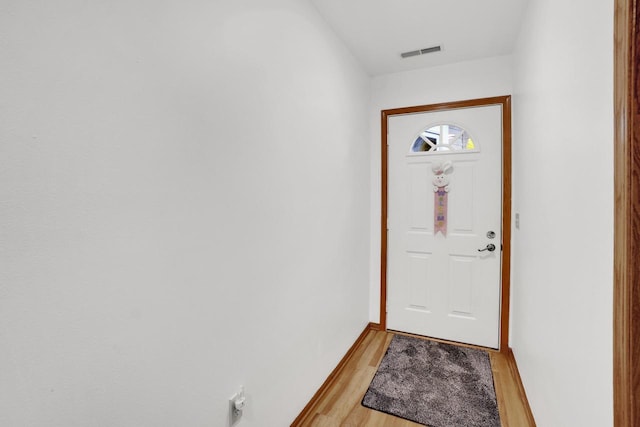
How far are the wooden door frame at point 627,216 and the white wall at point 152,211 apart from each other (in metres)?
1.17

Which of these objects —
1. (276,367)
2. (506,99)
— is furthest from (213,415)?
(506,99)

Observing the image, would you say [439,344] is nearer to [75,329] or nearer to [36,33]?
[75,329]

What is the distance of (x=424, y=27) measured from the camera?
2105mm

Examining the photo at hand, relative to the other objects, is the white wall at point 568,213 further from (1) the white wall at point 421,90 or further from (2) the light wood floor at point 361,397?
(1) the white wall at point 421,90

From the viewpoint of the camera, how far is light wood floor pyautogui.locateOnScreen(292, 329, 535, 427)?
1747 millimetres

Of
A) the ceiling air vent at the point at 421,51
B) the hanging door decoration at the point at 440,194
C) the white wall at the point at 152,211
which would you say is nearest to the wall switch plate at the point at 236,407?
the white wall at the point at 152,211

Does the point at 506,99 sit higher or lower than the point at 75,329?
higher

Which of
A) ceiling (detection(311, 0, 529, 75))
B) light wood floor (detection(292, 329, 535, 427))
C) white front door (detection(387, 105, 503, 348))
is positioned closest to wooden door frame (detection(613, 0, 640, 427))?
light wood floor (detection(292, 329, 535, 427))

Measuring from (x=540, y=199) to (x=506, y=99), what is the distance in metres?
1.35

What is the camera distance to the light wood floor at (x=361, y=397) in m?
1.75

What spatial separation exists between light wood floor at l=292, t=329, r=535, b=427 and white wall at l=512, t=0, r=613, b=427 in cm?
17

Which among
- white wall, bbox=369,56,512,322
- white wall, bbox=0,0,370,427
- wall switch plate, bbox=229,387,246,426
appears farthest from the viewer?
white wall, bbox=369,56,512,322

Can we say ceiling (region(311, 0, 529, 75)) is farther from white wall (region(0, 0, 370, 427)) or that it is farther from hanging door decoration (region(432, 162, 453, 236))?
hanging door decoration (region(432, 162, 453, 236))

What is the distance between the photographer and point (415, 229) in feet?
9.26
